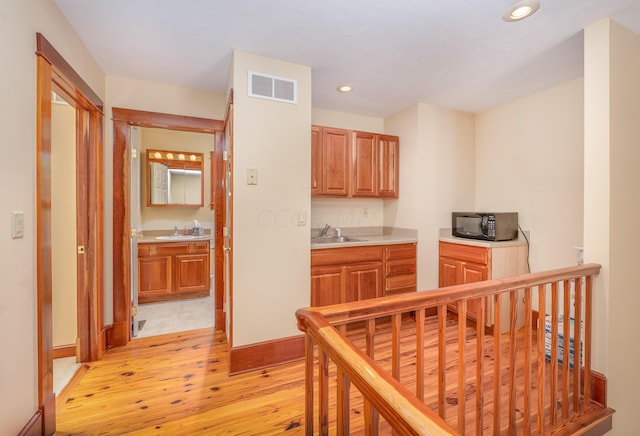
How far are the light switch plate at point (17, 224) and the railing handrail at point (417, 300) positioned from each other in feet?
4.57

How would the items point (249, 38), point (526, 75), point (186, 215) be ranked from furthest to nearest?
point (186, 215), point (526, 75), point (249, 38)

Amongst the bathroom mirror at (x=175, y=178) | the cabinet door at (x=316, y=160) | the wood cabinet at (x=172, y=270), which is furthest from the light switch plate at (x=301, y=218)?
the bathroom mirror at (x=175, y=178)

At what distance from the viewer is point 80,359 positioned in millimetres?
2271

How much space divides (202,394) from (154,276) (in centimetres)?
231

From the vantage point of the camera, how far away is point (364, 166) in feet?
10.9

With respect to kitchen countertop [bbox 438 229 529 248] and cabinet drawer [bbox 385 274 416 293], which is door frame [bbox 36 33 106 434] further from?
kitchen countertop [bbox 438 229 529 248]

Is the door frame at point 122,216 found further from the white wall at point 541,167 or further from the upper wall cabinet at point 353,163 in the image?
the white wall at point 541,167

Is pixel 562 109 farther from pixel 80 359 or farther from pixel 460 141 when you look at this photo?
pixel 80 359

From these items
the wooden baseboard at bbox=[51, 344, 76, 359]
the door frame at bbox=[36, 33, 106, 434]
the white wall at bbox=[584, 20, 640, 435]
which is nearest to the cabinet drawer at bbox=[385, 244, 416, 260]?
the white wall at bbox=[584, 20, 640, 435]

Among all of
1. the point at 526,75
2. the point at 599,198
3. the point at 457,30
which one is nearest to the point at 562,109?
the point at 526,75

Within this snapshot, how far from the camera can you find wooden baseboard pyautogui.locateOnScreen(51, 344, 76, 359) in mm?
2301

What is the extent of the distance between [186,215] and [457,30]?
4.10 m

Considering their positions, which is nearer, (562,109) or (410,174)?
(562,109)

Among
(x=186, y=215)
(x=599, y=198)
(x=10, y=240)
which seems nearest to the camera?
(x=10, y=240)
